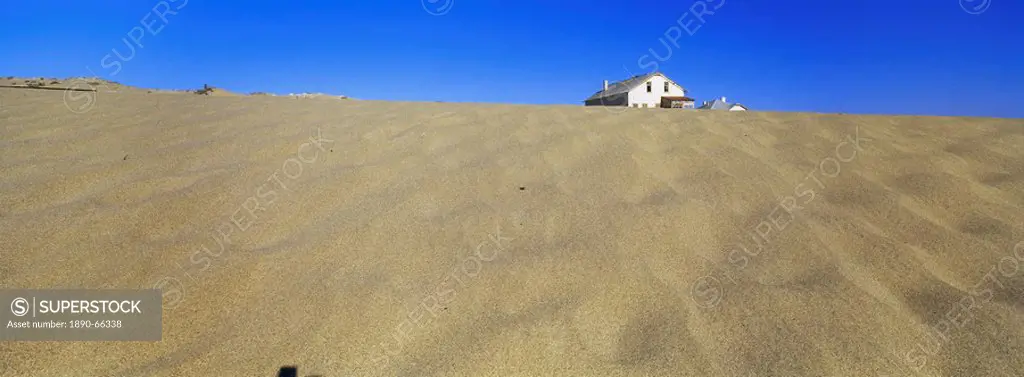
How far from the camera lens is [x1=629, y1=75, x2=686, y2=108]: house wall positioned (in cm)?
2859

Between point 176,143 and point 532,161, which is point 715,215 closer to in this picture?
point 532,161

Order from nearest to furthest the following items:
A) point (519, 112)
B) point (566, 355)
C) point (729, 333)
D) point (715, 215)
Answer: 1. point (566, 355)
2. point (729, 333)
3. point (715, 215)
4. point (519, 112)

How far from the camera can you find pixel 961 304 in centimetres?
199

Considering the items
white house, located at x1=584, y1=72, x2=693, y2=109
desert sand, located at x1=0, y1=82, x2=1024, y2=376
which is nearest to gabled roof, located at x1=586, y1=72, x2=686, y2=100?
white house, located at x1=584, y1=72, x2=693, y2=109

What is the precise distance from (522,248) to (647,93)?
28.2 m

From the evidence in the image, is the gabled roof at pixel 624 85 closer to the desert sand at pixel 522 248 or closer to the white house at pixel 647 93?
the white house at pixel 647 93

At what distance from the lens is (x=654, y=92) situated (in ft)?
96.8

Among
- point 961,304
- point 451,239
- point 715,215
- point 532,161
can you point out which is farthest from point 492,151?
point 961,304

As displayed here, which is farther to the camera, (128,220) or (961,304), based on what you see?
(128,220)

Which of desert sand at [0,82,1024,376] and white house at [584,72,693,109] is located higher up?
white house at [584,72,693,109]

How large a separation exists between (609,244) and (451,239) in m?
0.74

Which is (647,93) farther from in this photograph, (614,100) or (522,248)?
(522,248)

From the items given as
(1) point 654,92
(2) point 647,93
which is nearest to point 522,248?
(2) point 647,93

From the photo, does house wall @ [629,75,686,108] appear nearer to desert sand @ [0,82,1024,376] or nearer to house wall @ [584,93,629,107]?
house wall @ [584,93,629,107]
